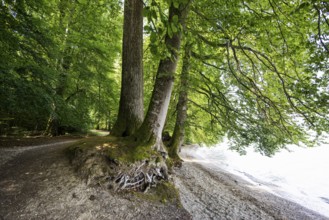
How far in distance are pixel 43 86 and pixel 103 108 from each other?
462 cm

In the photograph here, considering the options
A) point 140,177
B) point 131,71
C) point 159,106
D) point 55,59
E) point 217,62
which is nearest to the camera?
point 140,177

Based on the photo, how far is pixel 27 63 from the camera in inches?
214

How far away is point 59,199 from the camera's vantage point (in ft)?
11.7

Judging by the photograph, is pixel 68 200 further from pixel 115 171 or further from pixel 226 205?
pixel 226 205

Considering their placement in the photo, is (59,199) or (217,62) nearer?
(59,199)

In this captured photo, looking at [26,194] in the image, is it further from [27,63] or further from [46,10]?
[46,10]

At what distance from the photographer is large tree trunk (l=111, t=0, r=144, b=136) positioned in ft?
18.4

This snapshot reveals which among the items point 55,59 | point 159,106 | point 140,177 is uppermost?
point 55,59

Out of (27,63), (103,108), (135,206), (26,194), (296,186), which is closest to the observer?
(26,194)

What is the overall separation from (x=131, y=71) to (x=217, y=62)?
3.29 metres

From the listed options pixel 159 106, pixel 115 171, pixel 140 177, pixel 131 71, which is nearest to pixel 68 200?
pixel 115 171

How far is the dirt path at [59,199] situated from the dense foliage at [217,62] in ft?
6.03

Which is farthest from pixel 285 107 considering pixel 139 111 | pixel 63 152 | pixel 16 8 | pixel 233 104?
pixel 16 8

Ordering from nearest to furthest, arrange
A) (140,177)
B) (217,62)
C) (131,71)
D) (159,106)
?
(140,177), (159,106), (131,71), (217,62)
